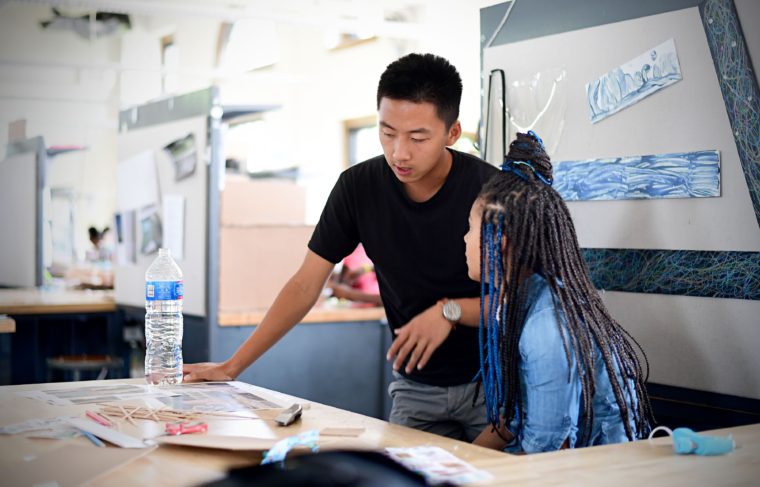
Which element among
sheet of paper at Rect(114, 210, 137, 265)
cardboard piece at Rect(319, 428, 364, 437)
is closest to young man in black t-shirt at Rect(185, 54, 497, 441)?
cardboard piece at Rect(319, 428, 364, 437)

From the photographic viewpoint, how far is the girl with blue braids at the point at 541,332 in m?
1.42

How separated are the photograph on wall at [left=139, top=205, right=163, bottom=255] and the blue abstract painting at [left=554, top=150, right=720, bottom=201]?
82.1 inches

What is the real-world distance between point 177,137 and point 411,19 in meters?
2.79

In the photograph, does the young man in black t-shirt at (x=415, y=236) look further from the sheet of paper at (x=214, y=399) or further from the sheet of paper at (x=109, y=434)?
the sheet of paper at (x=109, y=434)

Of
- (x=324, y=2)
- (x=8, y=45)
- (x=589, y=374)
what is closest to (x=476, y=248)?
(x=589, y=374)

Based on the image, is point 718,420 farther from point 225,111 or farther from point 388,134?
point 225,111

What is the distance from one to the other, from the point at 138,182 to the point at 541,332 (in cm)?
276

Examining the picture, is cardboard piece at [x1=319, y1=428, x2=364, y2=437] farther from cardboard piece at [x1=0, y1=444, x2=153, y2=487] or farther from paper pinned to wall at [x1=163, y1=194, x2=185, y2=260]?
paper pinned to wall at [x1=163, y1=194, x2=185, y2=260]

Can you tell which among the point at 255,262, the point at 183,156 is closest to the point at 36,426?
the point at 255,262

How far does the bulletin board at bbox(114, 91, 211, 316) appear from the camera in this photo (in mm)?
3328

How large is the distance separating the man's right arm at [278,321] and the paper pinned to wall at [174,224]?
4.87ft

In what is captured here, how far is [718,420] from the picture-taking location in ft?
5.88

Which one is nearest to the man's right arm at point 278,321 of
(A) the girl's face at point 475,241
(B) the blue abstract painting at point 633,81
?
(A) the girl's face at point 475,241

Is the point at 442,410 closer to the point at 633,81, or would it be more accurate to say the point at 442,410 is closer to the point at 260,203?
the point at 633,81
